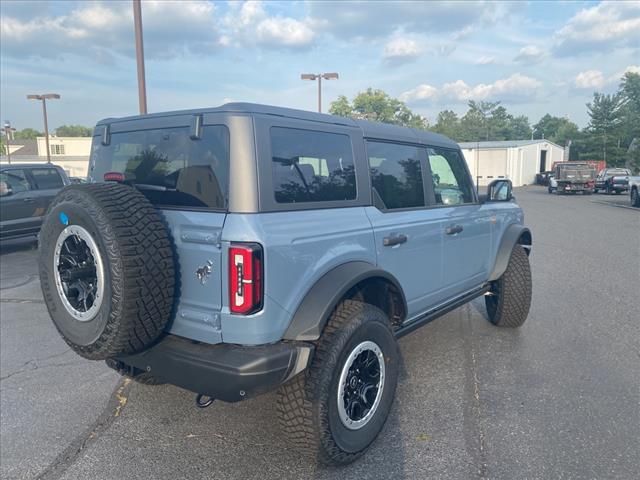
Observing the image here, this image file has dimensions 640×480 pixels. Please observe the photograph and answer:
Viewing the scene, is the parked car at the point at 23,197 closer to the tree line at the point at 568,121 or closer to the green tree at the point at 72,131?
the tree line at the point at 568,121

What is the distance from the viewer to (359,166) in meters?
3.34

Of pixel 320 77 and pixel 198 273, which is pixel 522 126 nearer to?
pixel 320 77

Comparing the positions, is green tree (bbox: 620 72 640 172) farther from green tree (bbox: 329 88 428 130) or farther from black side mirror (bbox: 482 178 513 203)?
black side mirror (bbox: 482 178 513 203)

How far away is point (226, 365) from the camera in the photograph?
2496 mm

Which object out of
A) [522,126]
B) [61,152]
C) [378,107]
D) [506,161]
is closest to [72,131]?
[61,152]

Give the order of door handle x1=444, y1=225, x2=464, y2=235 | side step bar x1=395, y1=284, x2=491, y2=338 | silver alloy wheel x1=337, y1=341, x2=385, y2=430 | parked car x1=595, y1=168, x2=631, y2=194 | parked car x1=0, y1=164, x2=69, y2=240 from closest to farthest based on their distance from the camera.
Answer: silver alloy wheel x1=337, y1=341, x2=385, y2=430 < side step bar x1=395, y1=284, x2=491, y2=338 < door handle x1=444, y1=225, x2=464, y2=235 < parked car x1=0, y1=164, x2=69, y2=240 < parked car x1=595, y1=168, x2=631, y2=194

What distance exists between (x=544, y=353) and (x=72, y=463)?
3.89m

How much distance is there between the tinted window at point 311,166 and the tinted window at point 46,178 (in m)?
9.51

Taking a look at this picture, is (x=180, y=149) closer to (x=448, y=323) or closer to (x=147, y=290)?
(x=147, y=290)

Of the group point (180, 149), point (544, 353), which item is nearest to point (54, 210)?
point (180, 149)

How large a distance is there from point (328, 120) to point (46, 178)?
9.61m

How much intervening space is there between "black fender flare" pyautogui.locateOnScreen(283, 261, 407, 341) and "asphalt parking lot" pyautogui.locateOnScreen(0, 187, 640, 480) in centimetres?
→ 87

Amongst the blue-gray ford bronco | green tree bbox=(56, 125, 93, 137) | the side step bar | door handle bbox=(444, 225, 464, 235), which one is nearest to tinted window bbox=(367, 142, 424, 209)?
the blue-gray ford bronco

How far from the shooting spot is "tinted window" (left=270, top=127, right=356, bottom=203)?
109 inches
